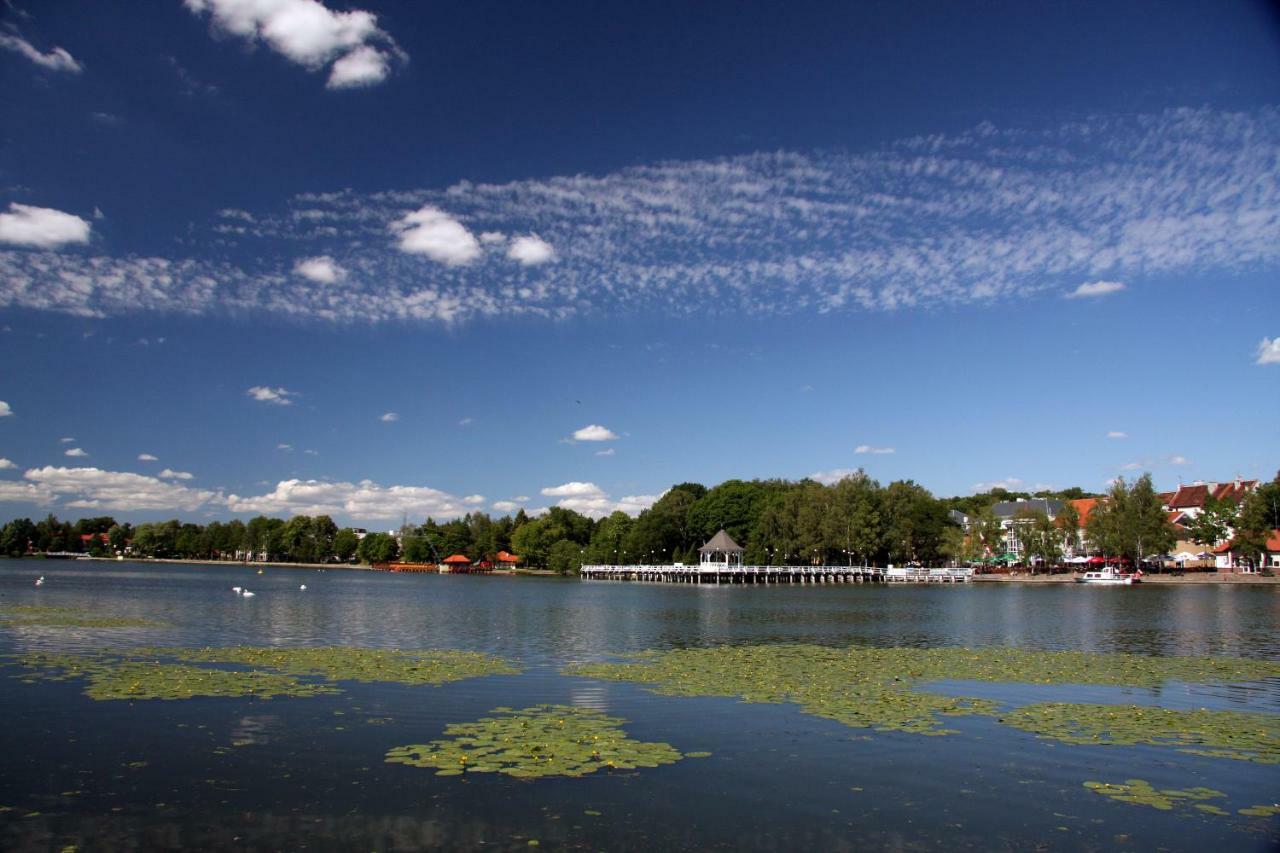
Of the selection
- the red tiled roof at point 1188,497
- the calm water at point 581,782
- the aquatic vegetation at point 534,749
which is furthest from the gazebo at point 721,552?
the aquatic vegetation at point 534,749

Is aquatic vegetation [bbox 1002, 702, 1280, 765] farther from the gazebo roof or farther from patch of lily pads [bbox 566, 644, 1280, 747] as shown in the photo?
the gazebo roof

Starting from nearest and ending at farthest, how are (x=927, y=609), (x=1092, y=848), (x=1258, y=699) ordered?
(x=1092, y=848), (x=1258, y=699), (x=927, y=609)

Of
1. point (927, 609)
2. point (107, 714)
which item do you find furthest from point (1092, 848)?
point (927, 609)

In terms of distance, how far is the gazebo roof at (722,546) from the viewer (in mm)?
123312

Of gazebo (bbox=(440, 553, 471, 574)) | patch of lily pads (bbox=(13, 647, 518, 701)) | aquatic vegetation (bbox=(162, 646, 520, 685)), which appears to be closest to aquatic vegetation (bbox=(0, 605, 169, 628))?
patch of lily pads (bbox=(13, 647, 518, 701))

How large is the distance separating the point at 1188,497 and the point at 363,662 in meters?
156

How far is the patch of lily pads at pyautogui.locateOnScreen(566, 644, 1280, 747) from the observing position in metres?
16.0

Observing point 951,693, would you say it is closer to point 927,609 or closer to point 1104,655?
point 1104,655

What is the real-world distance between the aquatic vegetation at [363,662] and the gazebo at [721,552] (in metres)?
94.4

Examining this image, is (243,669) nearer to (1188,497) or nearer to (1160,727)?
(1160,727)

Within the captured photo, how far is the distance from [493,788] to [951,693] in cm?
1303

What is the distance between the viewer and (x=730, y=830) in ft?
33.8

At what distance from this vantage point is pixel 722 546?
4879 inches

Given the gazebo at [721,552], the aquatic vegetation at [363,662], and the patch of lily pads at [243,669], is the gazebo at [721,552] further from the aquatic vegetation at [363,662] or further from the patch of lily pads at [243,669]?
the patch of lily pads at [243,669]
